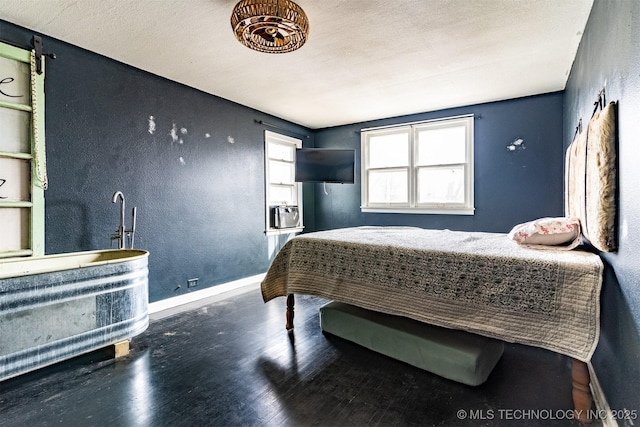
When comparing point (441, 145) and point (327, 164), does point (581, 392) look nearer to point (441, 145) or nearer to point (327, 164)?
point (441, 145)

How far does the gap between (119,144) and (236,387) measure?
2.41m

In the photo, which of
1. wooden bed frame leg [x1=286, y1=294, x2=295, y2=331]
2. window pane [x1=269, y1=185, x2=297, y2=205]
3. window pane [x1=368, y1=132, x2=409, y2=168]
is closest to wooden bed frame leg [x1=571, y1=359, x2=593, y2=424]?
wooden bed frame leg [x1=286, y1=294, x2=295, y2=331]

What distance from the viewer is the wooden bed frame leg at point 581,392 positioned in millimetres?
1529

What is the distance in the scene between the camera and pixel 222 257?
12.9 feet

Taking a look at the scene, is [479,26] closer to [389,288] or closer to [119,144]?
[389,288]

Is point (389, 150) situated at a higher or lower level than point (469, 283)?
higher

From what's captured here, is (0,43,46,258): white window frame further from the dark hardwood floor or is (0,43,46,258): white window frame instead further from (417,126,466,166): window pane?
(417,126,466,166): window pane

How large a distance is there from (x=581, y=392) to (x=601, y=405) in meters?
0.24

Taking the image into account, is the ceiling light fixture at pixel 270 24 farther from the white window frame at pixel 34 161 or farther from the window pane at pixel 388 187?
the window pane at pixel 388 187

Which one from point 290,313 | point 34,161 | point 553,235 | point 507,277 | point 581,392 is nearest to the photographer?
point 581,392

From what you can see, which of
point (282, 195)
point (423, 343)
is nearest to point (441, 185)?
point (282, 195)

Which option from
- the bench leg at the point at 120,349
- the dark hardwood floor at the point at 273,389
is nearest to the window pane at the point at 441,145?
the dark hardwood floor at the point at 273,389

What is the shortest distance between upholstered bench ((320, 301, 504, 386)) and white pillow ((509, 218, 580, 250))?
0.69 metres

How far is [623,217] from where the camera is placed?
4.34 feet
